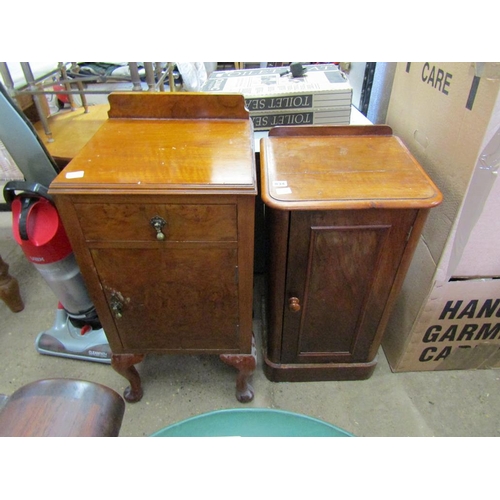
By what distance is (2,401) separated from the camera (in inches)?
17.6

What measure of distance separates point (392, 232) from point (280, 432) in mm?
518

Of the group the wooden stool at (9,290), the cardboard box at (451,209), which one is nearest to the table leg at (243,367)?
the cardboard box at (451,209)

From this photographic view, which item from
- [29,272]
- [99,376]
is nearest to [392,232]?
[99,376]

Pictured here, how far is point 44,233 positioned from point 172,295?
478 millimetres

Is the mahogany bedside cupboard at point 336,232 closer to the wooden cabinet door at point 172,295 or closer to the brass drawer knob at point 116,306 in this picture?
the wooden cabinet door at point 172,295

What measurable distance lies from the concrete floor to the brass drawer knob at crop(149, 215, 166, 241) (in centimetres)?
69

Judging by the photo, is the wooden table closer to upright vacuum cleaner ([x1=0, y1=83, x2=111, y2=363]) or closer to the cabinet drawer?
upright vacuum cleaner ([x1=0, y1=83, x2=111, y2=363])

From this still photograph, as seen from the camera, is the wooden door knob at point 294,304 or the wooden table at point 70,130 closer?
the wooden door knob at point 294,304

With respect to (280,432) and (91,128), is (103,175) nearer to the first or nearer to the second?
(280,432)

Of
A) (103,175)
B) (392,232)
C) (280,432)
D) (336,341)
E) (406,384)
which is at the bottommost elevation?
(406,384)

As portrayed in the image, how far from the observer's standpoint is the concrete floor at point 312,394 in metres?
1.09

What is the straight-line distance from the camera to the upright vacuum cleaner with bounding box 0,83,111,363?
100 cm

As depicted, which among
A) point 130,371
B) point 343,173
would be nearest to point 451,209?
point 343,173

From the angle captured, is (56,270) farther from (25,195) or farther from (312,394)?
(312,394)
